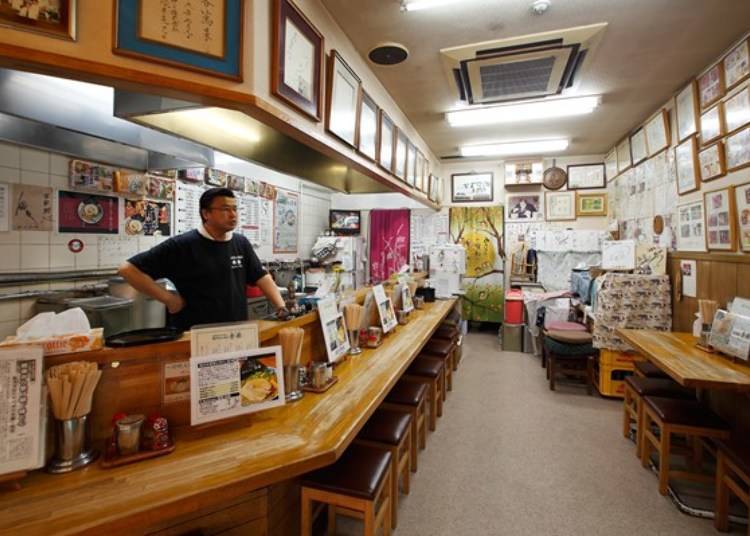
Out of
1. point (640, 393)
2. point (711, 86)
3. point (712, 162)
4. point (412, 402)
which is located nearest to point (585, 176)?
point (711, 86)

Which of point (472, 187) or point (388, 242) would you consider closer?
point (472, 187)

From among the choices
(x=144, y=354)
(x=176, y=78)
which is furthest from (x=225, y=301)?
(x=176, y=78)

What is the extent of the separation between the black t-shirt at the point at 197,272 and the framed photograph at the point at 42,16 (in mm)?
1059

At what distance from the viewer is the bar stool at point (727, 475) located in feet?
5.89

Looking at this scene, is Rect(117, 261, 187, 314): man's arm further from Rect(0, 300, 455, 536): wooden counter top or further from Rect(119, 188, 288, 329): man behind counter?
Rect(0, 300, 455, 536): wooden counter top

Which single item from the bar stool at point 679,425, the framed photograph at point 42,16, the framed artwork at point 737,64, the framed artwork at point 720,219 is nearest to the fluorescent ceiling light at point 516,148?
the framed artwork at point 737,64

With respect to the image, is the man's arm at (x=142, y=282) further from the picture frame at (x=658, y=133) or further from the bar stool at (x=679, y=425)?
the picture frame at (x=658, y=133)

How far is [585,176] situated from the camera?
229 inches

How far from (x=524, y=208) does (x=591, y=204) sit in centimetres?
98

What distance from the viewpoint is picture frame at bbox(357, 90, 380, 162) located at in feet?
8.90

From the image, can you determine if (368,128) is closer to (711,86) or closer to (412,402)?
(412,402)

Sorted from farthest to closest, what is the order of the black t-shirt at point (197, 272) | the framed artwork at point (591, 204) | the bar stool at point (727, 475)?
the framed artwork at point (591, 204)
the black t-shirt at point (197, 272)
the bar stool at point (727, 475)

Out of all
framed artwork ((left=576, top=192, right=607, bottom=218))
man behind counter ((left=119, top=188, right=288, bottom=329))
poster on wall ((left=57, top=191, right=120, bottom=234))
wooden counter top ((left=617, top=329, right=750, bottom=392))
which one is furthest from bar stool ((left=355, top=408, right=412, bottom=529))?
framed artwork ((left=576, top=192, right=607, bottom=218))

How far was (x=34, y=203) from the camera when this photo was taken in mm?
2568
